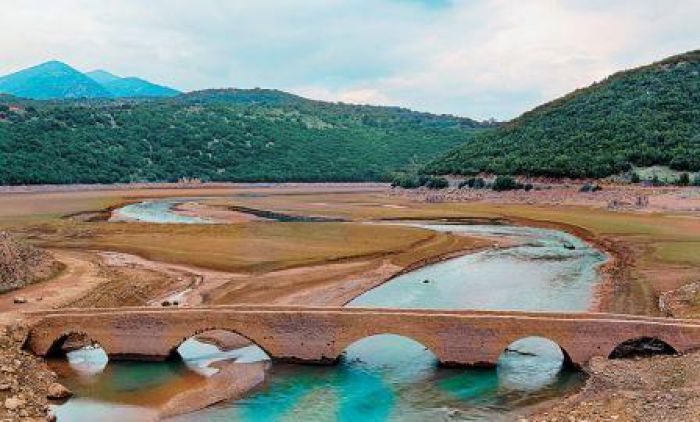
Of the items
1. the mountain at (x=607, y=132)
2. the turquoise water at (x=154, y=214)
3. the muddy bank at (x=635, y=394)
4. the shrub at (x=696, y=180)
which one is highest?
the mountain at (x=607, y=132)

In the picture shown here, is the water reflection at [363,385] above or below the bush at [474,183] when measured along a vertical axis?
below

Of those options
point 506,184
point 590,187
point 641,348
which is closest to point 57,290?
point 641,348

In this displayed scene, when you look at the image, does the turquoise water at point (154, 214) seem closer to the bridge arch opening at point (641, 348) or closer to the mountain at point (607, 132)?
the mountain at point (607, 132)

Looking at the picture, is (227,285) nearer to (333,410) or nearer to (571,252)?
(333,410)

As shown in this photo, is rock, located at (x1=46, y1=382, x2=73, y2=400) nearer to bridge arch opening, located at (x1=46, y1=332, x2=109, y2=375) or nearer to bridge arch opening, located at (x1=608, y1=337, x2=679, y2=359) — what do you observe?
bridge arch opening, located at (x1=46, y1=332, x2=109, y2=375)

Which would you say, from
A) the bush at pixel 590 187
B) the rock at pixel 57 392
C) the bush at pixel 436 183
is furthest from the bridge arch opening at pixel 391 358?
the bush at pixel 436 183

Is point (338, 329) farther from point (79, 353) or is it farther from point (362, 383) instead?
point (79, 353)

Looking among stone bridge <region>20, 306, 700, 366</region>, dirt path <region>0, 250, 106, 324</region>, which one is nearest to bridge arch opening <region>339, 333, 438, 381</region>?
stone bridge <region>20, 306, 700, 366</region>
